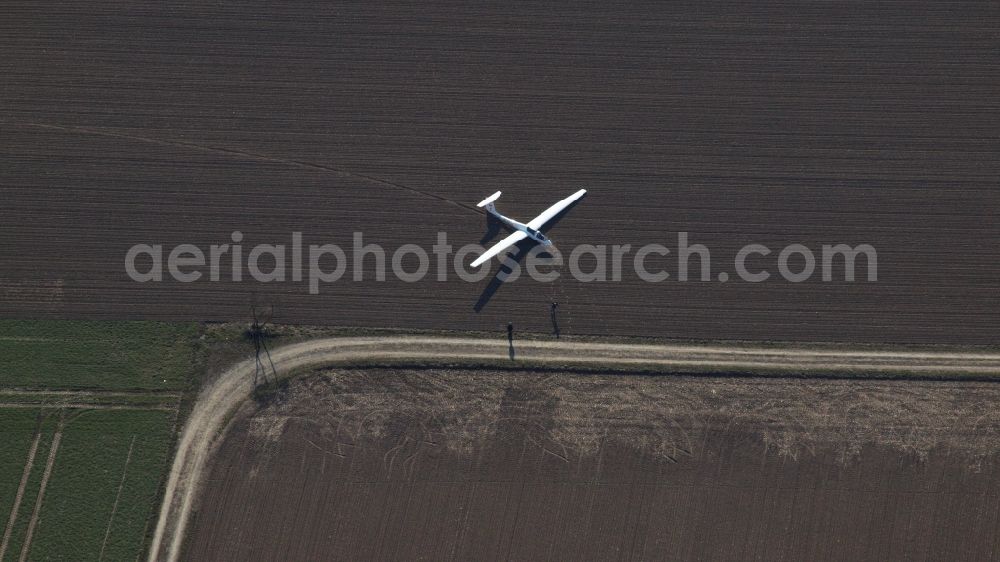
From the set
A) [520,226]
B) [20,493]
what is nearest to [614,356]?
[520,226]

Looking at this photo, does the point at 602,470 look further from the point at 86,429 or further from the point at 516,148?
the point at 86,429

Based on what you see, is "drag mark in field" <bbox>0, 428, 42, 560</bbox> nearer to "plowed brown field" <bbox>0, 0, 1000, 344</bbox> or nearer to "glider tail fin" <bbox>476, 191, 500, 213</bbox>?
"plowed brown field" <bbox>0, 0, 1000, 344</bbox>

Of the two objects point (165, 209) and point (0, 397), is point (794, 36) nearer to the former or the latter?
point (165, 209)

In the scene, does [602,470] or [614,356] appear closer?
[602,470]

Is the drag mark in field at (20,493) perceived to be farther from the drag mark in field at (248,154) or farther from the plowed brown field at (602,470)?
the drag mark in field at (248,154)

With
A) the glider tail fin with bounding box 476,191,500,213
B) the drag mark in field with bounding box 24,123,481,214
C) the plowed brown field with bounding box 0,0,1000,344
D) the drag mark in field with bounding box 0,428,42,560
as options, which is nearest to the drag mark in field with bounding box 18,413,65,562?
the drag mark in field with bounding box 0,428,42,560

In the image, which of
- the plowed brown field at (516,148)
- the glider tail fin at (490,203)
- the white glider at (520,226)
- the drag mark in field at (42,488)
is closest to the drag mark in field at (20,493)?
the drag mark in field at (42,488)
